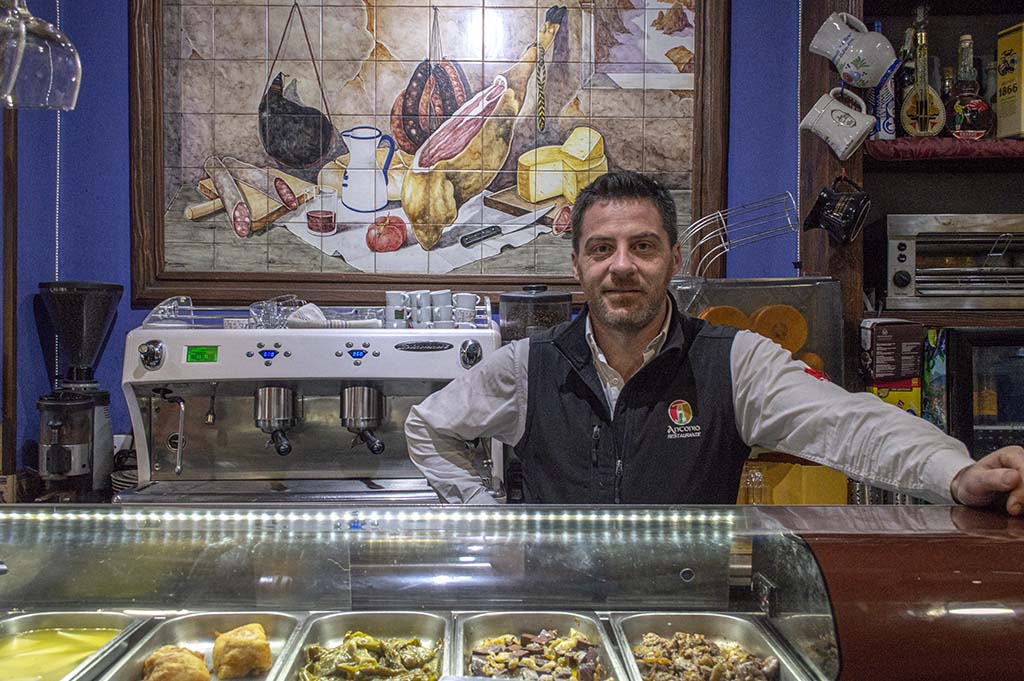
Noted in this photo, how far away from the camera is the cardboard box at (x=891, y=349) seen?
2.69 m

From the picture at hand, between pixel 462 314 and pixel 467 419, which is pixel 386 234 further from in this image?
pixel 467 419

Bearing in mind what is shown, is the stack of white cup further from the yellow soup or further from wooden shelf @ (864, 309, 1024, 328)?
the yellow soup

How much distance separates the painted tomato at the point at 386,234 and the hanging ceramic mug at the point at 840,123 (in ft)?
5.73

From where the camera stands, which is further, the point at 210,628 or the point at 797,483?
the point at 797,483

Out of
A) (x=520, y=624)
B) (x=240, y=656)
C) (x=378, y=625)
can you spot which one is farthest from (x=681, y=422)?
(x=240, y=656)

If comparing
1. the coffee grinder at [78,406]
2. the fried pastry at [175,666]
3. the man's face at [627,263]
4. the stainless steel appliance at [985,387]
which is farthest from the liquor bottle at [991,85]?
the coffee grinder at [78,406]

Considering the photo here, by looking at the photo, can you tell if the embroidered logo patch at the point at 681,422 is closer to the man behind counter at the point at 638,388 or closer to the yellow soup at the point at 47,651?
the man behind counter at the point at 638,388

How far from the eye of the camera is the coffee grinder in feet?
9.30

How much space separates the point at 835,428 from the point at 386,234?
2.30 meters

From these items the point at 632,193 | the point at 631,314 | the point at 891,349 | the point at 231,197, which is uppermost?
the point at 231,197

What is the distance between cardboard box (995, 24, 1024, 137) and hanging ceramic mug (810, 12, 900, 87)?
0.45m

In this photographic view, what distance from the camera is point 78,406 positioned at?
2.85 metres

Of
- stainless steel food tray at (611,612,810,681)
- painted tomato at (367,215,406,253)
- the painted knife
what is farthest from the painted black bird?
stainless steel food tray at (611,612,810,681)

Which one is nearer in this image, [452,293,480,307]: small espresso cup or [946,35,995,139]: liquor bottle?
[946,35,995,139]: liquor bottle
